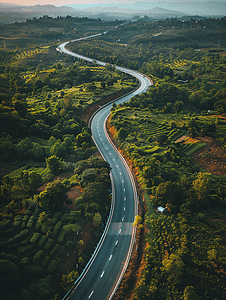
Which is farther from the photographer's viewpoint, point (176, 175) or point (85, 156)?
point (85, 156)

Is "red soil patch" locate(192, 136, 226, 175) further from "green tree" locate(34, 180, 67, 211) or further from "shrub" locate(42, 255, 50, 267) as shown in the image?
"shrub" locate(42, 255, 50, 267)

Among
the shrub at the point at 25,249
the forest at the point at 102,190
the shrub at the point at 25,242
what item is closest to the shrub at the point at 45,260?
the forest at the point at 102,190

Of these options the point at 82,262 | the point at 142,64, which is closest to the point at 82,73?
the point at 142,64

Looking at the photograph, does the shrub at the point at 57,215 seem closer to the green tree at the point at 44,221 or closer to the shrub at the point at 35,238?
the green tree at the point at 44,221

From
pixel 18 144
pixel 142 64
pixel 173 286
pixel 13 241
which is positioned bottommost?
pixel 173 286

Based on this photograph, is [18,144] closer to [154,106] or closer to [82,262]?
[82,262]

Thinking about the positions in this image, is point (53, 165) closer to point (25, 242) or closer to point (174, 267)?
point (25, 242)
